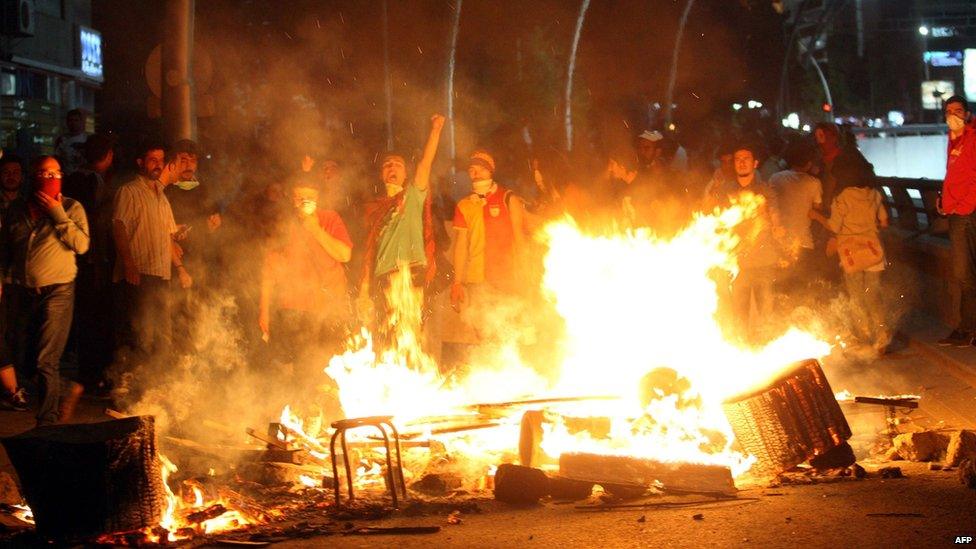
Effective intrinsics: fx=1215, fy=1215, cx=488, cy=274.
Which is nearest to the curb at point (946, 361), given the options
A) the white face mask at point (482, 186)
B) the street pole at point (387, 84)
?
the white face mask at point (482, 186)

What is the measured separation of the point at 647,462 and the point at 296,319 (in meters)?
3.90

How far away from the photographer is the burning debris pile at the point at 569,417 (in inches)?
268

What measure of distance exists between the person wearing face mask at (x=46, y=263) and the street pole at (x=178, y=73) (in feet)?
6.53

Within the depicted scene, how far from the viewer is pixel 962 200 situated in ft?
35.9

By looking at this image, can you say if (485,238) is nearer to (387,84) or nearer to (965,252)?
(965,252)

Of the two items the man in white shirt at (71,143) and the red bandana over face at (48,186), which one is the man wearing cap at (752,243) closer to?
the red bandana over face at (48,186)

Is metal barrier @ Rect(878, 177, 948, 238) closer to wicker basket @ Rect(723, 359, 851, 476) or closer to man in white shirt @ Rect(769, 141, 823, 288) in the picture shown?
man in white shirt @ Rect(769, 141, 823, 288)

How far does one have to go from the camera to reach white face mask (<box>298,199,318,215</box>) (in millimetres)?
9625

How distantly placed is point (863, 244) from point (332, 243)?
16.8 feet

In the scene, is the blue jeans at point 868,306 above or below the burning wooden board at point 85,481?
above

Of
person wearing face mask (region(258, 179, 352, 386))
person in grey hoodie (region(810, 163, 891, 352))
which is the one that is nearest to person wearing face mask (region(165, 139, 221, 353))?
person wearing face mask (region(258, 179, 352, 386))

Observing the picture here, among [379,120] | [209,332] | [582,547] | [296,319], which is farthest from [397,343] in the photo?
[379,120]

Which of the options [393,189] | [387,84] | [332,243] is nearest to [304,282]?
[332,243]

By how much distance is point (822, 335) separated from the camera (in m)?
11.8
